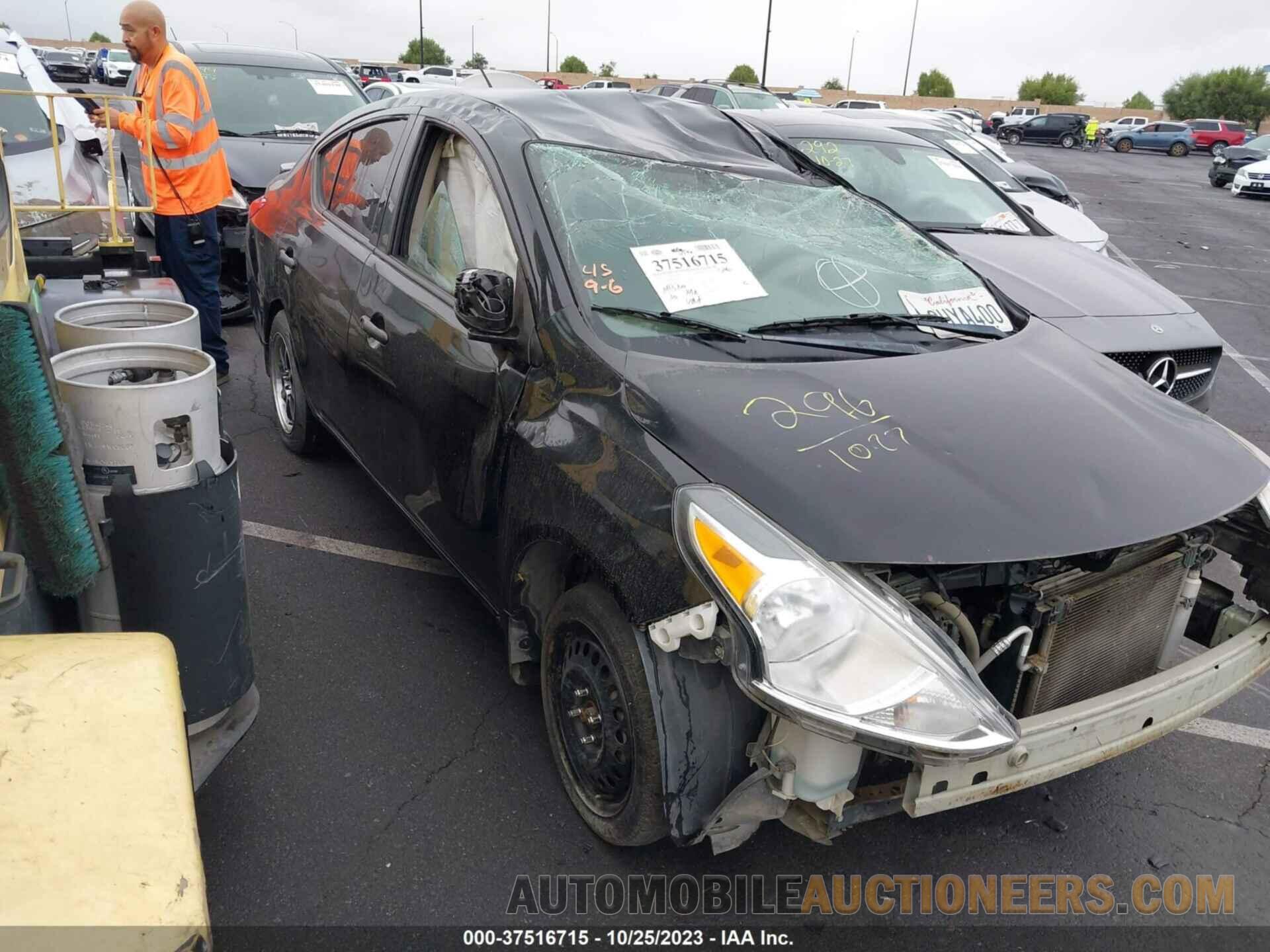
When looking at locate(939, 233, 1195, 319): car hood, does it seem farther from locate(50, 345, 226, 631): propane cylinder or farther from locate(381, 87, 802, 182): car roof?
locate(50, 345, 226, 631): propane cylinder

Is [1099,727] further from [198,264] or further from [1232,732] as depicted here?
[198,264]

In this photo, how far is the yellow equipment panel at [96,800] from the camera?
1029 mm

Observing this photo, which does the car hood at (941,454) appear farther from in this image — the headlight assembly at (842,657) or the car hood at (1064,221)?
the car hood at (1064,221)

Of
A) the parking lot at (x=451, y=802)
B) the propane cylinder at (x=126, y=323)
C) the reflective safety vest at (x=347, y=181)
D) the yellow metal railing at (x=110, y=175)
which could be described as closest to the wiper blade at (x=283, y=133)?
the yellow metal railing at (x=110, y=175)

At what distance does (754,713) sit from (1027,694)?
664mm

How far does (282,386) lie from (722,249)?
2825mm

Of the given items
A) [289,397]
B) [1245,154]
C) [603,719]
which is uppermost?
[1245,154]

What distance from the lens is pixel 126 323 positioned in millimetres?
2891

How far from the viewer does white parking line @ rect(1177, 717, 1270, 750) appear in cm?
318

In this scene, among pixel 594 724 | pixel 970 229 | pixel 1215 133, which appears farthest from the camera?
pixel 1215 133

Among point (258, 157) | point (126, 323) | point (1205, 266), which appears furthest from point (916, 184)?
point (1205, 266)

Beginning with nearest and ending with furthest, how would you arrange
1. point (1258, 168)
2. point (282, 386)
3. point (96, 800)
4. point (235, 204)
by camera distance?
point (96, 800) < point (282, 386) < point (235, 204) < point (1258, 168)

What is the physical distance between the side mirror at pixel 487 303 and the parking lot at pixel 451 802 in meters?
1.22

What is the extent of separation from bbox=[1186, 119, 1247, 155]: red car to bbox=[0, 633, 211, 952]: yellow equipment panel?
47777 mm
